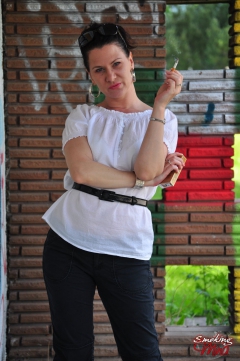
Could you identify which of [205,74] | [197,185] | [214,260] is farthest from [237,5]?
[214,260]

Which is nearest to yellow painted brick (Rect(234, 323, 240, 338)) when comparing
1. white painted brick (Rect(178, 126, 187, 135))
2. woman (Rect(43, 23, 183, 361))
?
white painted brick (Rect(178, 126, 187, 135))

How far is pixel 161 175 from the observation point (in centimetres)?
291

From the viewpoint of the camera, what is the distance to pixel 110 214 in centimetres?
278

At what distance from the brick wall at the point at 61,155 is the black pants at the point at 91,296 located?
150cm

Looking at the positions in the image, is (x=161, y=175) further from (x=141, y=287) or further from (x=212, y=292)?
(x=212, y=292)

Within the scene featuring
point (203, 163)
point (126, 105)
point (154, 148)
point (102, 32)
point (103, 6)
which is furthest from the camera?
point (203, 163)

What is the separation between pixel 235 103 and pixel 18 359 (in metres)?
2.54

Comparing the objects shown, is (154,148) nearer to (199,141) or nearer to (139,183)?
(139,183)

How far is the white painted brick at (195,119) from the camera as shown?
4.31 meters

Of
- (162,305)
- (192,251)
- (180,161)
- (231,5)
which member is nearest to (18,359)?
(162,305)

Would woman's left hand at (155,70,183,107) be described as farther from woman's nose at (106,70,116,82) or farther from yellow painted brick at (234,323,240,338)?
yellow painted brick at (234,323,240,338)

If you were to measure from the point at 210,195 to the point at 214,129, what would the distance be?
0.50 m

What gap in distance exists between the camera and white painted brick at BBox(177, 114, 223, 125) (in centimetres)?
431

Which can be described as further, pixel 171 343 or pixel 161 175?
pixel 171 343
